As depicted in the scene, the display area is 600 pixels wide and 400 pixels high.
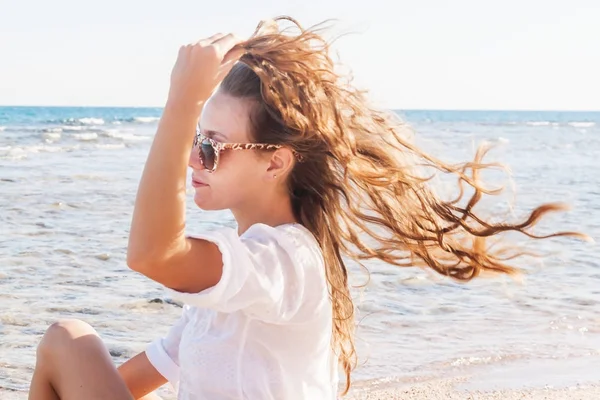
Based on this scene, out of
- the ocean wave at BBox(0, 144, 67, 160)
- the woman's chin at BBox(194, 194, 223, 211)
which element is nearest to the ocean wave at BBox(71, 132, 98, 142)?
the ocean wave at BBox(0, 144, 67, 160)

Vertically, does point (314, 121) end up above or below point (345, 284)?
above

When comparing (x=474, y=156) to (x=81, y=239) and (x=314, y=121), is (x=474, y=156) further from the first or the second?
(x=81, y=239)

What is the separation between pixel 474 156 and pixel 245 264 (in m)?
1.23

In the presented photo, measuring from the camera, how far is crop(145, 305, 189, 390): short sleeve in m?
3.02

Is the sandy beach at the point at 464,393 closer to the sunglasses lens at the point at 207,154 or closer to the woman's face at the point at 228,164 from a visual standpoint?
the woman's face at the point at 228,164

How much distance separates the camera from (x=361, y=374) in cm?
503

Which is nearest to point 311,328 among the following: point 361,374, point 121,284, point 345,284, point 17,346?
point 345,284

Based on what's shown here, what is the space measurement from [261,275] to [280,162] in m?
0.49

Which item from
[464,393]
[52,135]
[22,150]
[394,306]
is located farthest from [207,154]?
[52,135]

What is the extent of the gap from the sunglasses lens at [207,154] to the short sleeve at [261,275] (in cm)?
24

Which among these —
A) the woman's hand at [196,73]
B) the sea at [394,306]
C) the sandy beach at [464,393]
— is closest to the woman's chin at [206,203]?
the woman's hand at [196,73]

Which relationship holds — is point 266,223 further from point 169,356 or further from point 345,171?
point 169,356

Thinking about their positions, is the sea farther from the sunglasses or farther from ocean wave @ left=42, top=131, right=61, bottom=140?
ocean wave @ left=42, top=131, right=61, bottom=140

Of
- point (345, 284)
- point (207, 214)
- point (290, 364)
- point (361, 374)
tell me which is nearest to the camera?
point (290, 364)
